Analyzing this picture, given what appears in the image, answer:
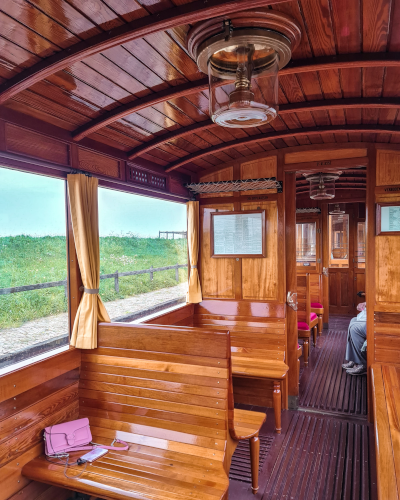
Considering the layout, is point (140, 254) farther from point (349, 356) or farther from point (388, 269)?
point (349, 356)

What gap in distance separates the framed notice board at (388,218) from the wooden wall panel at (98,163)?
9.03 feet

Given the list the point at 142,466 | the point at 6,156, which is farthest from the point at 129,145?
the point at 142,466

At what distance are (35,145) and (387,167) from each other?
11.3 ft

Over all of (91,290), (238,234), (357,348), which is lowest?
(357,348)

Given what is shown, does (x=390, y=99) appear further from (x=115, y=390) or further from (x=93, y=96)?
(x=115, y=390)

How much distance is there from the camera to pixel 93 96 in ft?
8.15

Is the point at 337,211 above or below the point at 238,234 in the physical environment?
above

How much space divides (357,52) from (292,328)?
3.20 meters

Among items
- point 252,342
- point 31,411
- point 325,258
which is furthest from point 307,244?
point 31,411

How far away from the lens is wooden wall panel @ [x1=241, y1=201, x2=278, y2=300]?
14.8ft

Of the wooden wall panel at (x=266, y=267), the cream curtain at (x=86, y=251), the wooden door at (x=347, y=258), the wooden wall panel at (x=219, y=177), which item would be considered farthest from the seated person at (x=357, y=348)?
the cream curtain at (x=86, y=251)

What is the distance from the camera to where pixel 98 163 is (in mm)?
3336

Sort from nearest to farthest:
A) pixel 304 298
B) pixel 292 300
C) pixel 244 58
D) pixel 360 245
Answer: pixel 244 58 < pixel 292 300 < pixel 304 298 < pixel 360 245

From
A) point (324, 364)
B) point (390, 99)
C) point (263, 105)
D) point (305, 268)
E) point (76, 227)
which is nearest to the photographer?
point (263, 105)
